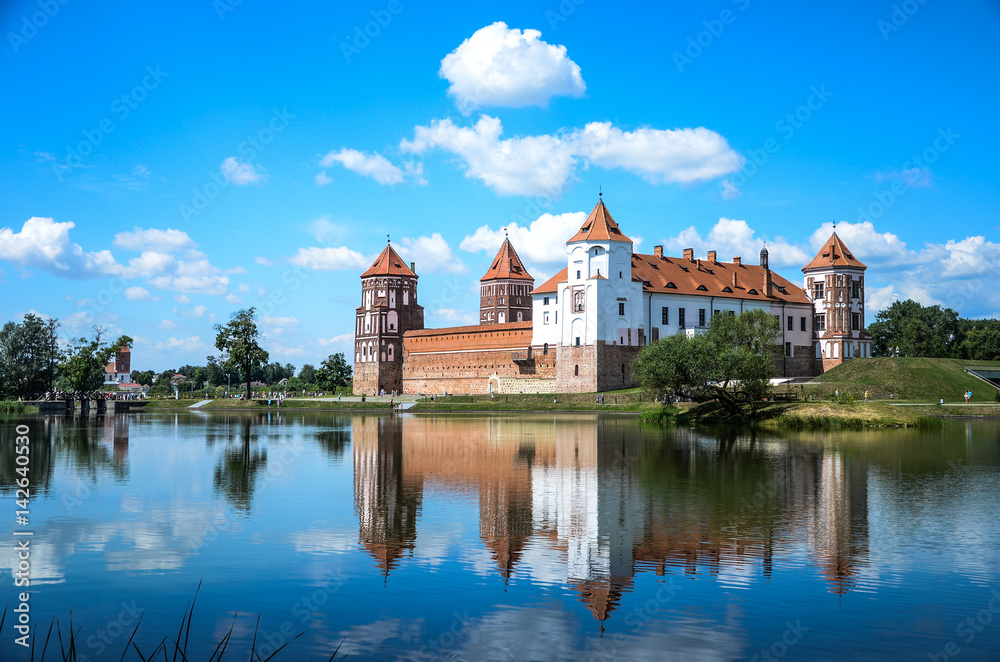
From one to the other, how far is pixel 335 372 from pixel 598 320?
38497mm

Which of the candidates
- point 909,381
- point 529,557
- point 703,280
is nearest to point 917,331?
point 703,280

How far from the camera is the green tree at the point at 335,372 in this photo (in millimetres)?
89188

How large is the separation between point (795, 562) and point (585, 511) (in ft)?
13.9

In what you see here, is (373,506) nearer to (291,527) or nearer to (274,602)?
(291,527)

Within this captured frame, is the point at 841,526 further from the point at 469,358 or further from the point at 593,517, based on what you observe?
the point at 469,358

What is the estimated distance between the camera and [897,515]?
13.1 metres

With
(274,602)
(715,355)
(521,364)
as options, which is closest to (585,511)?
(274,602)

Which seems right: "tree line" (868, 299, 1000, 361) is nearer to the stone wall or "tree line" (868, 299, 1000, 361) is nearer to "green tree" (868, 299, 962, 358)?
"green tree" (868, 299, 962, 358)

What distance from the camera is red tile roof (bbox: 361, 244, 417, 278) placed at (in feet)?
266

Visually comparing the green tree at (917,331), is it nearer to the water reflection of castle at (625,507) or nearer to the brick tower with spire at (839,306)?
the brick tower with spire at (839,306)

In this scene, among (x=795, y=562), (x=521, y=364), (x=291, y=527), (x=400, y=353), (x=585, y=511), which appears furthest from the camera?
(x=400, y=353)

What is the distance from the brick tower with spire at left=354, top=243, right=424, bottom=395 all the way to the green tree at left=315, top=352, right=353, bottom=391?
914cm

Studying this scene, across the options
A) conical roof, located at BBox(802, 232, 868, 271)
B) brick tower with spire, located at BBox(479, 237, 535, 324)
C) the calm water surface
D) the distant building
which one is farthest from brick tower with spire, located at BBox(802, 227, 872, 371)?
the distant building

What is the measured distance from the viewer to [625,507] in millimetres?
13891
